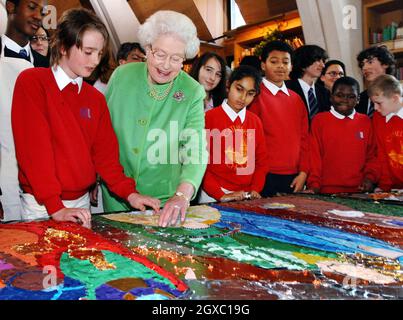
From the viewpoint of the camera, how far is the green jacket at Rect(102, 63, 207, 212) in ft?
4.65

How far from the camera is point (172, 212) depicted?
44.7 inches

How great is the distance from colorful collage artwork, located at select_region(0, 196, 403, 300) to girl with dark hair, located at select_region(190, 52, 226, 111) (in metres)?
1.24

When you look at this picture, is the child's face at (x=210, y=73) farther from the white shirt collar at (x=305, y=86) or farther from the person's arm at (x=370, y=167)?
the person's arm at (x=370, y=167)

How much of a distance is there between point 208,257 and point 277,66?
5.25 feet

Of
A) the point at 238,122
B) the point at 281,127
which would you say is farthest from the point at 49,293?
the point at 281,127

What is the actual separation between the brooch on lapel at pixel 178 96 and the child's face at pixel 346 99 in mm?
1084

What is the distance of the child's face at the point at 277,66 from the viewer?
220 centimetres

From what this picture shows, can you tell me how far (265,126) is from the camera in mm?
2135

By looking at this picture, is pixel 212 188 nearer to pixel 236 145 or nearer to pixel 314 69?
pixel 236 145

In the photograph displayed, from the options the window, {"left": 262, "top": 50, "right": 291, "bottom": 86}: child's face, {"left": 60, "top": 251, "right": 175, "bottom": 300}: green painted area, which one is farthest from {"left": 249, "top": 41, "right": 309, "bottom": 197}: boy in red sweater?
the window

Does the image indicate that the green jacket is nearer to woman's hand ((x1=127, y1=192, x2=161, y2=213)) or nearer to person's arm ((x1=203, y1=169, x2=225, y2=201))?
woman's hand ((x1=127, y1=192, x2=161, y2=213))
